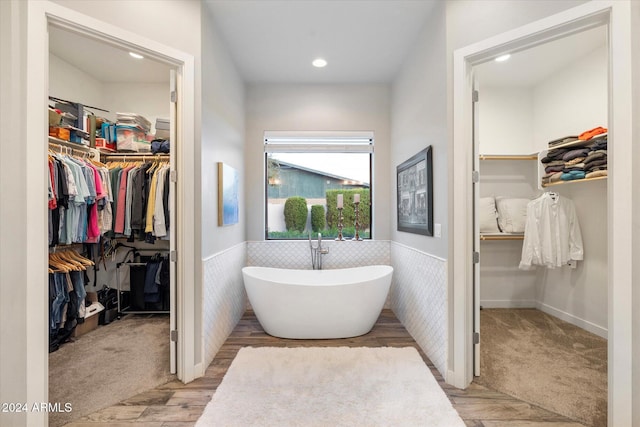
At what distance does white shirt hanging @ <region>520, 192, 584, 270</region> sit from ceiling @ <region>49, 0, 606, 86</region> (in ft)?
4.67

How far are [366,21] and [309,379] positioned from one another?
285 centimetres

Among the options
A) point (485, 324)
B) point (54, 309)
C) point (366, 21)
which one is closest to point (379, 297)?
point (485, 324)

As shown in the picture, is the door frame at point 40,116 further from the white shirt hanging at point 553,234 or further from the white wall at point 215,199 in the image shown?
the white shirt hanging at point 553,234

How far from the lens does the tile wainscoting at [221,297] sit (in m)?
2.42

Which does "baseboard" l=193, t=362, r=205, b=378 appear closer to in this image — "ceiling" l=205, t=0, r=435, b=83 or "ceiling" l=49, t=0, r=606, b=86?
"ceiling" l=49, t=0, r=606, b=86

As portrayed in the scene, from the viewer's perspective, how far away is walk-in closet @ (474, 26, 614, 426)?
2.37m

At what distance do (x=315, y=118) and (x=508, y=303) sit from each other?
326 centimetres

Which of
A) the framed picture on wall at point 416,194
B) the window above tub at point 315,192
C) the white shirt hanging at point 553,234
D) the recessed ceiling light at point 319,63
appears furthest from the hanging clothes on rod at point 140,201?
the white shirt hanging at point 553,234

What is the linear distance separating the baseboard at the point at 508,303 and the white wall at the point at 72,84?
17.2 ft

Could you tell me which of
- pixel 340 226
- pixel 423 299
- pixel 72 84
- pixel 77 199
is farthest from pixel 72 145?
pixel 423 299

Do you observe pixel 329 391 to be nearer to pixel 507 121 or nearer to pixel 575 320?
pixel 575 320

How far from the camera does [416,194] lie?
9.29 feet

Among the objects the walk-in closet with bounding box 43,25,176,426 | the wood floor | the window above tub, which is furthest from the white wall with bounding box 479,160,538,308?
the walk-in closet with bounding box 43,25,176,426

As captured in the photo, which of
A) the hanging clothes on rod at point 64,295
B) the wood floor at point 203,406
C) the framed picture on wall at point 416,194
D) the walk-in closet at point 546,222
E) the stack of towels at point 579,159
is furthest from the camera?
the stack of towels at point 579,159
